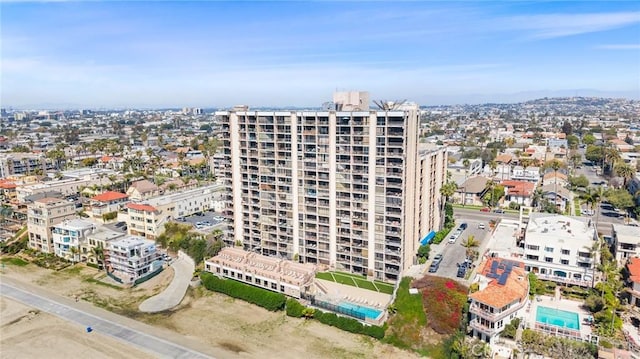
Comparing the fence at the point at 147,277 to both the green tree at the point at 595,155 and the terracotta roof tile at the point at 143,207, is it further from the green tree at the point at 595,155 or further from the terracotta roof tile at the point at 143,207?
the green tree at the point at 595,155

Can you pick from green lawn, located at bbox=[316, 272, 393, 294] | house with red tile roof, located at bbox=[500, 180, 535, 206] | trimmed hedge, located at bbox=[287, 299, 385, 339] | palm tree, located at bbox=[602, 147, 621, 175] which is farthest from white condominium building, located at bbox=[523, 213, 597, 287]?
palm tree, located at bbox=[602, 147, 621, 175]

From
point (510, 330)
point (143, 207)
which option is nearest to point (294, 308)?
point (510, 330)

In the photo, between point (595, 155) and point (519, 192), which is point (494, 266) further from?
point (595, 155)

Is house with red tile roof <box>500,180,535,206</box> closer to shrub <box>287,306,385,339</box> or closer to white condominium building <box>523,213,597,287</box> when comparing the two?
white condominium building <box>523,213,597,287</box>

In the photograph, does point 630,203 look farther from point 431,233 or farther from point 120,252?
point 120,252

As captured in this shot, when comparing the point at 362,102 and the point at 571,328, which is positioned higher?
the point at 362,102

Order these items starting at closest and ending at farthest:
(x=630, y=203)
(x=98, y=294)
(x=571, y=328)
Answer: (x=571, y=328)
(x=98, y=294)
(x=630, y=203)

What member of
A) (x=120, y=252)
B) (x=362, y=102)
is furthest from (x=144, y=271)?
(x=362, y=102)
